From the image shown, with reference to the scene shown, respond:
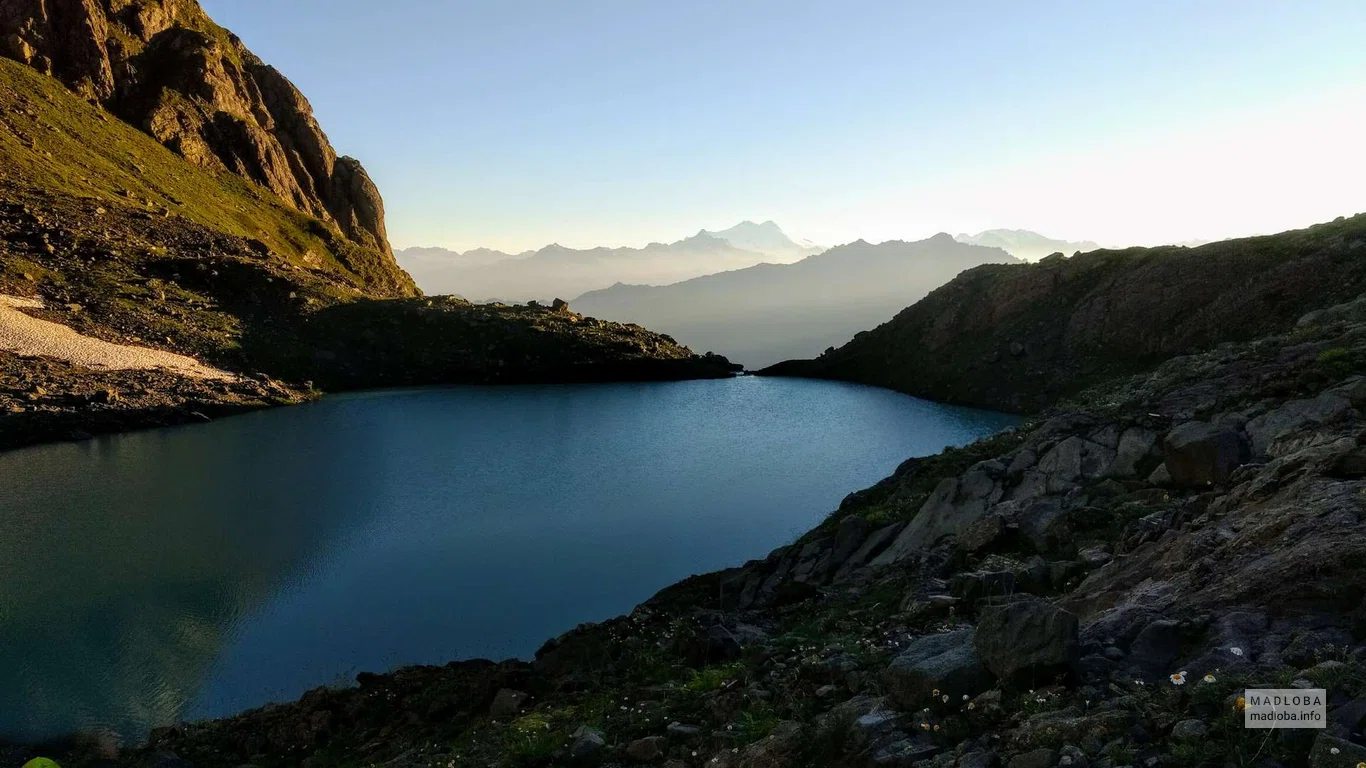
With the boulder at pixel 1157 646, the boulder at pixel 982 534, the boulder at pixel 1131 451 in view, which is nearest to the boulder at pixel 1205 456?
the boulder at pixel 1131 451

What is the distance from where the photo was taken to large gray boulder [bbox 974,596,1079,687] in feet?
31.4

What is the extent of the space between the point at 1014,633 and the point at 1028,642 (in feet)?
0.76

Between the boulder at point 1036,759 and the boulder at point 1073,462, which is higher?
the boulder at point 1073,462

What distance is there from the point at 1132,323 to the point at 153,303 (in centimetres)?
9762

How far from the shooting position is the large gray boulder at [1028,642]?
31.4 feet

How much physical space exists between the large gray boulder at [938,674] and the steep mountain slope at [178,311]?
63.8 metres

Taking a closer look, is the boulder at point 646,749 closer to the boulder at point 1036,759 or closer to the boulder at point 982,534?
the boulder at point 1036,759

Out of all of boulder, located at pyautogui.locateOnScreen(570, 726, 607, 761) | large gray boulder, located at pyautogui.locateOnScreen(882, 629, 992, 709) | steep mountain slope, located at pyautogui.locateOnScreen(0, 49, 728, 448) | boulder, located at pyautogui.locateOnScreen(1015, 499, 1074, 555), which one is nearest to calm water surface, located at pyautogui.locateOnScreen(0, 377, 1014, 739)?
steep mountain slope, located at pyautogui.locateOnScreen(0, 49, 728, 448)

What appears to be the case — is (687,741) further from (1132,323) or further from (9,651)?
(1132,323)

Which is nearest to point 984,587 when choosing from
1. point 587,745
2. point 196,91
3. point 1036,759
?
point 1036,759

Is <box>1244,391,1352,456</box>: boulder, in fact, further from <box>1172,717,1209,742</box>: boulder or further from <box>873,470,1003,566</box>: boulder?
<box>1172,717,1209,742</box>: boulder

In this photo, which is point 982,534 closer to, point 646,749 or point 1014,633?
point 1014,633

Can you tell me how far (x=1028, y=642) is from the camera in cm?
989

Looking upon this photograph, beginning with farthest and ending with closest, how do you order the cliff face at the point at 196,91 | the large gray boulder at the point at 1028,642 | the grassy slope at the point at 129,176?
1. the cliff face at the point at 196,91
2. the grassy slope at the point at 129,176
3. the large gray boulder at the point at 1028,642
